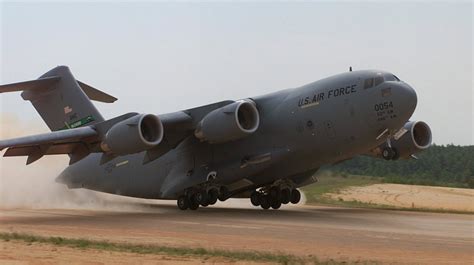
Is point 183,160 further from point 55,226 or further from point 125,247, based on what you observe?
point 125,247

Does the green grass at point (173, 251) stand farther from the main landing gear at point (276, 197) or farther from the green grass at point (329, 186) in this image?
the green grass at point (329, 186)

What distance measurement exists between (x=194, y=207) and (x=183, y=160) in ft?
5.22

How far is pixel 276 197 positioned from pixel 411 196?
15.5 metres

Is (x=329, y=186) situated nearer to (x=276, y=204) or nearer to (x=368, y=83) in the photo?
(x=276, y=204)

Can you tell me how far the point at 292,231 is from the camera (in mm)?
16266

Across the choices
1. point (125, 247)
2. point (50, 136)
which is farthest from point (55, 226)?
point (125, 247)

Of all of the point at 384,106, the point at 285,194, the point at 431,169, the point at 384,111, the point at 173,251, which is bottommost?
the point at 173,251

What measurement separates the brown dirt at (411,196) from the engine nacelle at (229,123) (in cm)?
1302

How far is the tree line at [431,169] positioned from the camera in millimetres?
41875

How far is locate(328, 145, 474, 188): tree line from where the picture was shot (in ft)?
137

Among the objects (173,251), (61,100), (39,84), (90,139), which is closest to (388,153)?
(90,139)

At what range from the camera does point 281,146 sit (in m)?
22.0

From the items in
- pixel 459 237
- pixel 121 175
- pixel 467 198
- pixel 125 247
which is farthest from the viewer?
pixel 467 198

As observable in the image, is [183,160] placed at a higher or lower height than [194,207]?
higher
